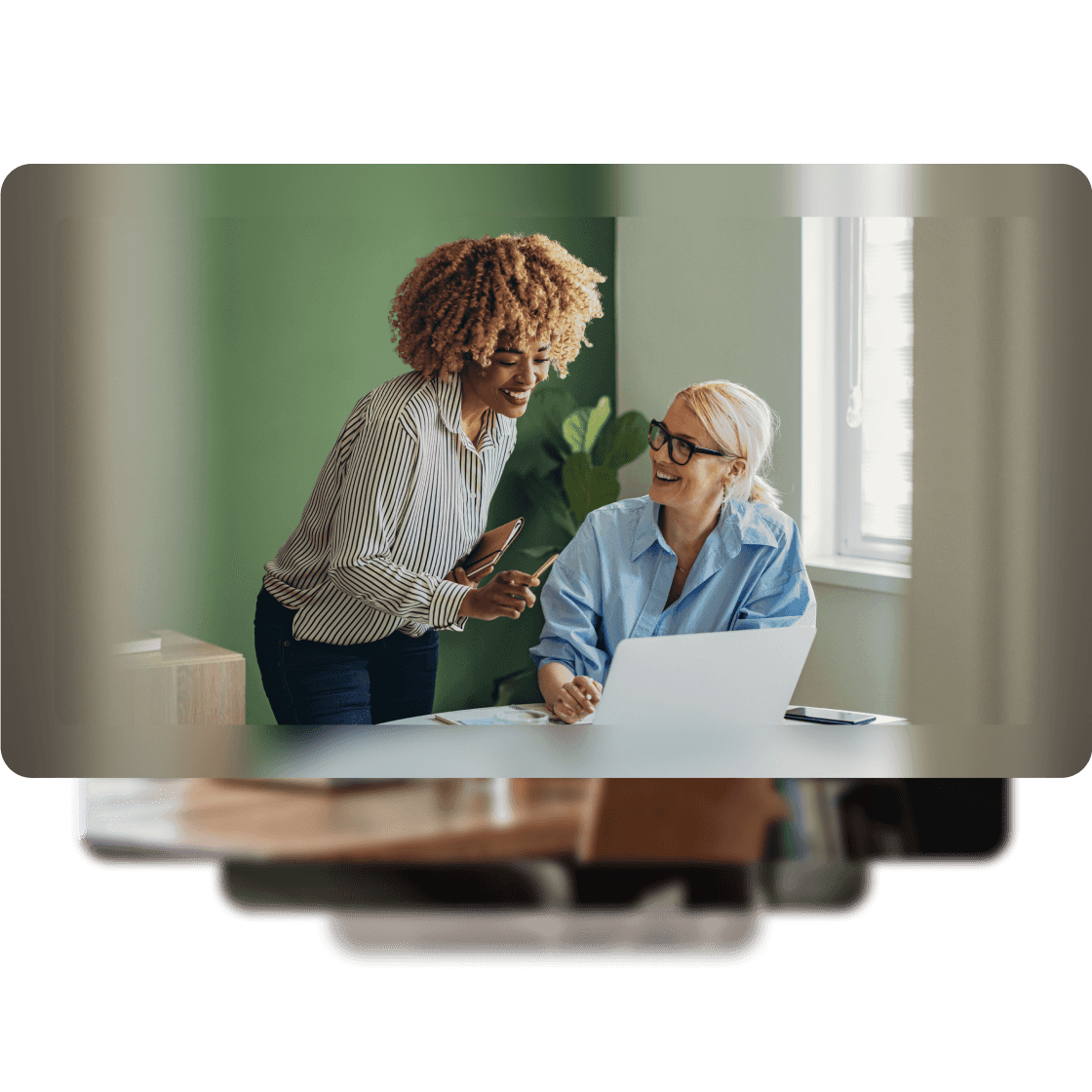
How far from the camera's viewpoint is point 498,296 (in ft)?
5.48

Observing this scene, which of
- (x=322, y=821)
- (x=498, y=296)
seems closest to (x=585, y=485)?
→ (x=498, y=296)

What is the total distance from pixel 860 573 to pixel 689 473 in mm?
285

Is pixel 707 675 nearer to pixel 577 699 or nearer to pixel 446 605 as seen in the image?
pixel 577 699

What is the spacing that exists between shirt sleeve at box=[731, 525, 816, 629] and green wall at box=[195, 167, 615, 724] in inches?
13.7

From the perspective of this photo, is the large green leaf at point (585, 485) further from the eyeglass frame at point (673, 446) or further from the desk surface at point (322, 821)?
the desk surface at point (322, 821)

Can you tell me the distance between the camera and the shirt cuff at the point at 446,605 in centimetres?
170

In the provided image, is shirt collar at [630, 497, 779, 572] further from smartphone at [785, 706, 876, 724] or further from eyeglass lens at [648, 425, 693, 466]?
smartphone at [785, 706, 876, 724]

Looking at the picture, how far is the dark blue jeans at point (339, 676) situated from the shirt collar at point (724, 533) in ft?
1.20

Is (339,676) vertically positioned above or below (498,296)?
below

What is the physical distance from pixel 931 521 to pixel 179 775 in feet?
3.78

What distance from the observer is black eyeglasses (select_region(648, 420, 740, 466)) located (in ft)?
5.58

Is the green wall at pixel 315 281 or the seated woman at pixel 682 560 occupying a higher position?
the green wall at pixel 315 281

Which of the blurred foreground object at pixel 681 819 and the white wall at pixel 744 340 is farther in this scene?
the blurred foreground object at pixel 681 819

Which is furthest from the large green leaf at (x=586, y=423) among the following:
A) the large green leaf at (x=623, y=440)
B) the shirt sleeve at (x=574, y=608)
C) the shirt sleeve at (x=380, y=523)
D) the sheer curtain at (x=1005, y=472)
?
the sheer curtain at (x=1005, y=472)
